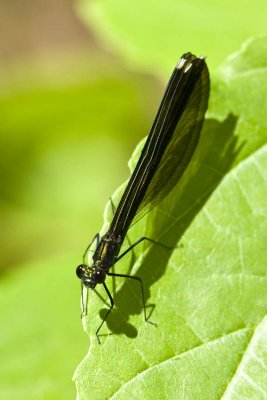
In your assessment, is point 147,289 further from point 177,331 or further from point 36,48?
point 36,48

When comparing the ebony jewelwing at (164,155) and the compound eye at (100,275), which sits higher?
the ebony jewelwing at (164,155)

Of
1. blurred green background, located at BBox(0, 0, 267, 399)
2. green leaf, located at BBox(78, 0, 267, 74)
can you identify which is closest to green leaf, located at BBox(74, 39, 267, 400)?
blurred green background, located at BBox(0, 0, 267, 399)

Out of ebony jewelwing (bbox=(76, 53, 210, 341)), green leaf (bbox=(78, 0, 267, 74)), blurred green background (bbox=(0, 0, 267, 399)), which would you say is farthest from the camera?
green leaf (bbox=(78, 0, 267, 74))

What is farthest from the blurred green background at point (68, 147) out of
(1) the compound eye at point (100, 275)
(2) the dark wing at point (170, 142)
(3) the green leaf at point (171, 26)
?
(2) the dark wing at point (170, 142)

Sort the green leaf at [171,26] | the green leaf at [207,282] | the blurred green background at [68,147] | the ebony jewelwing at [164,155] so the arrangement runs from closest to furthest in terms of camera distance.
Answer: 1. the green leaf at [207,282]
2. the ebony jewelwing at [164,155]
3. the blurred green background at [68,147]
4. the green leaf at [171,26]

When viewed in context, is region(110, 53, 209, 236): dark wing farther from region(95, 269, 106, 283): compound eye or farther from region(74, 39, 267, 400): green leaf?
region(95, 269, 106, 283): compound eye

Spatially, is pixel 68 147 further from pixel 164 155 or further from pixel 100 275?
pixel 100 275

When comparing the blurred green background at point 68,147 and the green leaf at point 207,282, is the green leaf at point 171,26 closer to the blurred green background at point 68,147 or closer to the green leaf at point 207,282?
the blurred green background at point 68,147
